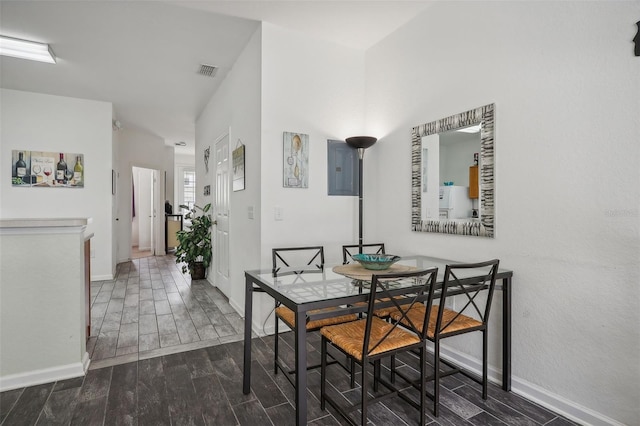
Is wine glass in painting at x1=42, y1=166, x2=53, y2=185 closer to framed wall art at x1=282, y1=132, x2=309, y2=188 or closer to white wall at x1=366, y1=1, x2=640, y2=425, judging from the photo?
framed wall art at x1=282, y1=132, x2=309, y2=188

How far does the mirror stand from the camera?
220 centimetres

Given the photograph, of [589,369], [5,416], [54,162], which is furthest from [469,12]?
[54,162]

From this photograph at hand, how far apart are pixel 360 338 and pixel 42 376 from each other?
209 cm

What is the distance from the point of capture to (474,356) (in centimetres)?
229

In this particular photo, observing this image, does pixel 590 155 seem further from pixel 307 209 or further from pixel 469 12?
pixel 307 209

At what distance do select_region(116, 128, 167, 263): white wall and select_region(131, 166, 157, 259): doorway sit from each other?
119cm

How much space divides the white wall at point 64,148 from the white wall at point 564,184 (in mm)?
4742

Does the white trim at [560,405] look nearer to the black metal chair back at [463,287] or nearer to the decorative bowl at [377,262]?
the black metal chair back at [463,287]

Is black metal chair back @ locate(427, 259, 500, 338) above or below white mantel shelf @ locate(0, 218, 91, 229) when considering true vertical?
below

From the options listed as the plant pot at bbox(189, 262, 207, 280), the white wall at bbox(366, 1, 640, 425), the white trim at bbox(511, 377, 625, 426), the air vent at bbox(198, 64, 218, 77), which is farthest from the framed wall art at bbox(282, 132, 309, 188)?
the plant pot at bbox(189, 262, 207, 280)

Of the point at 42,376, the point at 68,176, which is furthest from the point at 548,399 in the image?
the point at 68,176

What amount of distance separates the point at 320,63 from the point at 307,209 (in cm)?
140

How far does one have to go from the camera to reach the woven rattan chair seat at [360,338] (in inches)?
63.5

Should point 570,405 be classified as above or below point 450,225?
below
